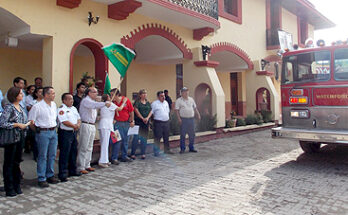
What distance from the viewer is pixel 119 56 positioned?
5.80 metres

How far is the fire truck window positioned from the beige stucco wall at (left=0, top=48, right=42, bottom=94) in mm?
8321

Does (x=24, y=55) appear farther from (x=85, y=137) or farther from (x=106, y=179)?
(x=106, y=179)

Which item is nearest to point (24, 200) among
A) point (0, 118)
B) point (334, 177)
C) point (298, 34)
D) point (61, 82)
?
point (0, 118)

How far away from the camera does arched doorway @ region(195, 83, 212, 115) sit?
10.5 metres

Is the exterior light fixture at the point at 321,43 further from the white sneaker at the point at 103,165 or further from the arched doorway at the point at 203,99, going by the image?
the white sneaker at the point at 103,165

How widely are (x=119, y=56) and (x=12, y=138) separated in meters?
2.52

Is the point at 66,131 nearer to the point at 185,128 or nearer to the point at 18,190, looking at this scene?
the point at 18,190

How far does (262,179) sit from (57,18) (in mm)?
5745

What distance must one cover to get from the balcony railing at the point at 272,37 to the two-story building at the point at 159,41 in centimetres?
5

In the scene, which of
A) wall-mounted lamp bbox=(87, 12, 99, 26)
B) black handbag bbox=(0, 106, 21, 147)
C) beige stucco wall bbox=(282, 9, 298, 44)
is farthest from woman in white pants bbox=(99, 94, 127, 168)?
beige stucco wall bbox=(282, 9, 298, 44)

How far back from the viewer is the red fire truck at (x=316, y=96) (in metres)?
5.62

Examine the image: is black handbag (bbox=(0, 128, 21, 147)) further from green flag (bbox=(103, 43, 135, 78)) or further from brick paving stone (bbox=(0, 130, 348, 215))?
green flag (bbox=(103, 43, 135, 78))

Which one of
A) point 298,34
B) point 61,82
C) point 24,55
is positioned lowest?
point 61,82

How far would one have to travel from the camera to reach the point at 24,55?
8680 mm
